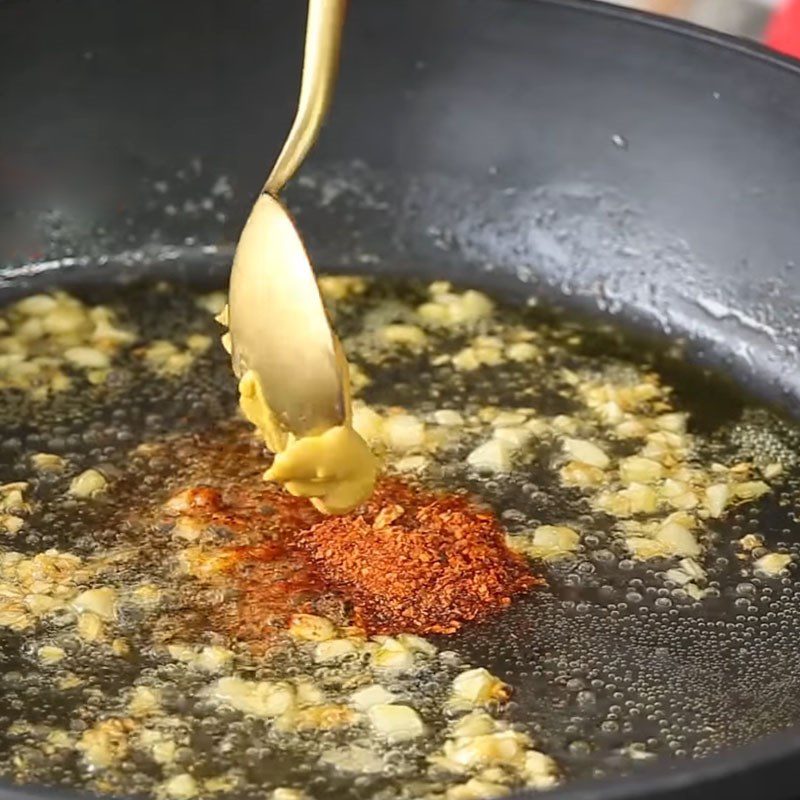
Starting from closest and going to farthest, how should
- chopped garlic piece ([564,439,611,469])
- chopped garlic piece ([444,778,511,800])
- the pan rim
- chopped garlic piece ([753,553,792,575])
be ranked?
chopped garlic piece ([444,778,511,800])
chopped garlic piece ([753,553,792,575])
chopped garlic piece ([564,439,611,469])
the pan rim

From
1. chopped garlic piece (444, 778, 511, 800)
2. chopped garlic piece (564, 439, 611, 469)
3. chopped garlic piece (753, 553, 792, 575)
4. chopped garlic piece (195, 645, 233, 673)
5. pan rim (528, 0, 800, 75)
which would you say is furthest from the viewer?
pan rim (528, 0, 800, 75)

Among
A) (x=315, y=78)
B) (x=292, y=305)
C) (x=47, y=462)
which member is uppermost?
(x=315, y=78)

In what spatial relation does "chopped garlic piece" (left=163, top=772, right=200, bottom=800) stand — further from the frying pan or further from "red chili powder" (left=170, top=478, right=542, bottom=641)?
the frying pan

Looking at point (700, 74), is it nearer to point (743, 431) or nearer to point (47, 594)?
point (743, 431)

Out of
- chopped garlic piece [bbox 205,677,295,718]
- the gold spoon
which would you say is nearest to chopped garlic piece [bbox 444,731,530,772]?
chopped garlic piece [bbox 205,677,295,718]

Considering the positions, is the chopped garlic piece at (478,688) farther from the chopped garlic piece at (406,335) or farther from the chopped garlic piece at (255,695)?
the chopped garlic piece at (406,335)

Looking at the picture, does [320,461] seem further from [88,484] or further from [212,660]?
[88,484]

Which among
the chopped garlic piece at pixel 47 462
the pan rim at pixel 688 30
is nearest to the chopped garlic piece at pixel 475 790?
the chopped garlic piece at pixel 47 462

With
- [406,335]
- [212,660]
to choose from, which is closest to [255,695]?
[212,660]
